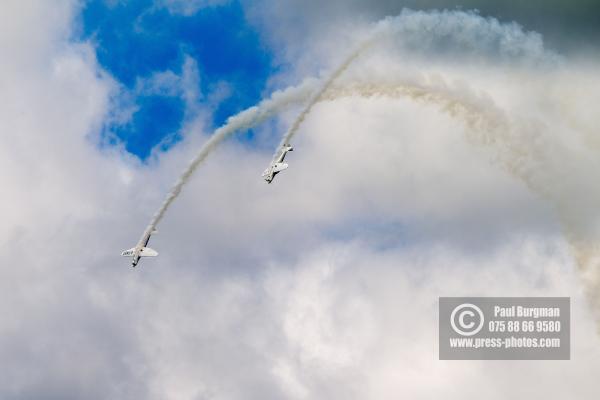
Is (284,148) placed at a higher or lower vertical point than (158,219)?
higher

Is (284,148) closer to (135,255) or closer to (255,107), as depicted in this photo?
(255,107)

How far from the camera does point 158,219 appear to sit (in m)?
176

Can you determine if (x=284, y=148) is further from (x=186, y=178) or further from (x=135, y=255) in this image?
(x=135, y=255)

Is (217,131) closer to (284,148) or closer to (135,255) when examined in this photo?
(284,148)

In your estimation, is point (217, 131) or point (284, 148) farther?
point (284, 148)

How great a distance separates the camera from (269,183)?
188375 mm

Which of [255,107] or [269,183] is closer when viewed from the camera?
[255,107]

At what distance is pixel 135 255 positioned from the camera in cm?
19200

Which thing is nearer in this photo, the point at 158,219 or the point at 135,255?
the point at 158,219

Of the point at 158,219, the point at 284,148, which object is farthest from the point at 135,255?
the point at 284,148

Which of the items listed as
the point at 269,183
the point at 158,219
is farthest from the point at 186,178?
the point at 269,183

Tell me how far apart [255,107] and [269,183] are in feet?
81.9

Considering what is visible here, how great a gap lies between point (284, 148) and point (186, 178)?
16.6 meters

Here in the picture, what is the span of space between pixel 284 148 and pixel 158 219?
68.0ft
